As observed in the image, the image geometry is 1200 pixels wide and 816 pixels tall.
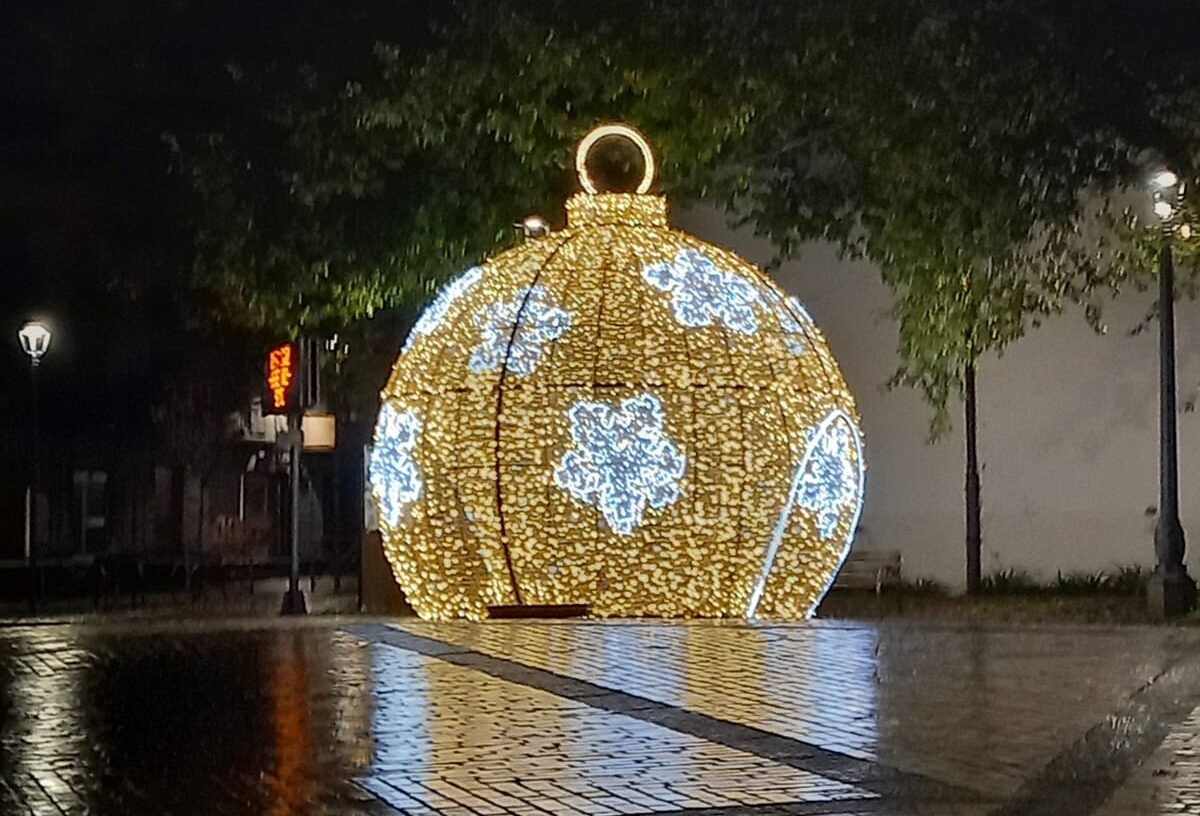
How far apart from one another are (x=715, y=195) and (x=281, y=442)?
5.30 m

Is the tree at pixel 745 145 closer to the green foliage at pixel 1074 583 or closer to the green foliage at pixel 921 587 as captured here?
the green foliage at pixel 1074 583

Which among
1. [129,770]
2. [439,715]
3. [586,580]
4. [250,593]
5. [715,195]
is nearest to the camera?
[129,770]

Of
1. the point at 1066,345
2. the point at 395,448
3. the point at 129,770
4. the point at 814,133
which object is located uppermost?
the point at 814,133

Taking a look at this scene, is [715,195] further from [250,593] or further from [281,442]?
[250,593]

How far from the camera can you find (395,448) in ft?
48.9

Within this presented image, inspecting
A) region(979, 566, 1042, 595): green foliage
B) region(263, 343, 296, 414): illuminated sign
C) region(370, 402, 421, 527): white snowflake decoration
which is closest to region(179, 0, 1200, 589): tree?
region(263, 343, 296, 414): illuminated sign

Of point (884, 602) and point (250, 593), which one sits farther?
point (250, 593)

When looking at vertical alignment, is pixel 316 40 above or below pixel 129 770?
above

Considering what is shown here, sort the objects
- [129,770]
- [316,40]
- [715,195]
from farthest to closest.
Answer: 1. [715,195]
2. [316,40]
3. [129,770]

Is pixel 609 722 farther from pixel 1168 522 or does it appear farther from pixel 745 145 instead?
pixel 745 145

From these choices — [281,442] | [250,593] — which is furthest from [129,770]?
A: [250,593]

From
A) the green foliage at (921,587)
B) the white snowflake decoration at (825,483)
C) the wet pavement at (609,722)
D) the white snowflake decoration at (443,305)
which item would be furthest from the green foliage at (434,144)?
the green foliage at (921,587)

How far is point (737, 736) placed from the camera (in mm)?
9297

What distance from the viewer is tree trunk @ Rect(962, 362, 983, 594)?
21.7 meters
